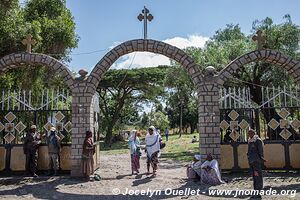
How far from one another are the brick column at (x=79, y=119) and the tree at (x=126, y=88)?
66.3 ft

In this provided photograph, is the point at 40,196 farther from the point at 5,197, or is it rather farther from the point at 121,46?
the point at 121,46

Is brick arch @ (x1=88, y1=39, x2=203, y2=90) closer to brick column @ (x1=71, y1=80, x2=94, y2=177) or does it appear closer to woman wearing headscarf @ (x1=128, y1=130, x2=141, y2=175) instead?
brick column @ (x1=71, y1=80, x2=94, y2=177)

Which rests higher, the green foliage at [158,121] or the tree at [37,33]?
the tree at [37,33]

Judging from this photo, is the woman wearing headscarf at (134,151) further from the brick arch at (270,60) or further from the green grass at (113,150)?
the green grass at (113,150)

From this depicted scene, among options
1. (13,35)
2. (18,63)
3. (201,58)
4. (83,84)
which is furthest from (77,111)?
(201,58)

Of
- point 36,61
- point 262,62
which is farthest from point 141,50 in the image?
point 262,62

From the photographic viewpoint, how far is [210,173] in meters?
9.04

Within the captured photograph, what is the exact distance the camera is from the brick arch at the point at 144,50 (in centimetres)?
1033

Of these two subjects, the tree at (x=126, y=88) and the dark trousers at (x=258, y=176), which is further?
the tree at (x=126, y=88)

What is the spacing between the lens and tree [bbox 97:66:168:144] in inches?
1214

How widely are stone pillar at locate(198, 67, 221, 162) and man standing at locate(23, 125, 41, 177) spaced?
5199 millimetres

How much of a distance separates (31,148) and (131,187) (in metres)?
3.56

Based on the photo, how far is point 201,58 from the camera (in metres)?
17.6

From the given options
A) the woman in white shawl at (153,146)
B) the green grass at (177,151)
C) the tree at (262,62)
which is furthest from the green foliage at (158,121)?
the woman in white shawl at (153,146)
